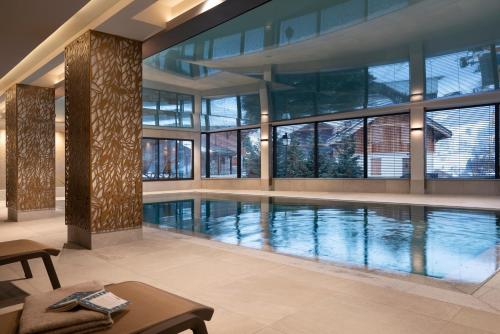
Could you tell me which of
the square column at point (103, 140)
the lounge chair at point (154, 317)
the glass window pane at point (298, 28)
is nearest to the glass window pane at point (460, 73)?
the glass window pane at point (298, 28)

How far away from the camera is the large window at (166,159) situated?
818 inches

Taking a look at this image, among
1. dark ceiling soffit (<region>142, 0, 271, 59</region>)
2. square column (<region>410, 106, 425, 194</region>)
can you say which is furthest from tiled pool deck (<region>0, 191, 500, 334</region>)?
square column (<region>410, 106, 425, 194</region>)

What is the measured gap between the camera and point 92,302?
2061 mm

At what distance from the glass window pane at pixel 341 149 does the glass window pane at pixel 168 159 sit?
8.40 meters

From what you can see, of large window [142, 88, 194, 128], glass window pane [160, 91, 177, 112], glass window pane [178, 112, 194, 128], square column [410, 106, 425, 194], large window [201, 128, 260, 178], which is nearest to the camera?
square column [410, 106, 425, 194]

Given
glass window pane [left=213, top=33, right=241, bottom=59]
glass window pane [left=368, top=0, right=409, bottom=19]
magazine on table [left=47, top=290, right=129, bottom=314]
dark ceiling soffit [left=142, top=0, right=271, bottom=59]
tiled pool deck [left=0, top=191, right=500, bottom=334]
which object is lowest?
tiled pool deck [left=0, top=191, right=500, bottom=334]

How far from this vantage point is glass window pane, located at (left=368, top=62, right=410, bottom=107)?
13758mm

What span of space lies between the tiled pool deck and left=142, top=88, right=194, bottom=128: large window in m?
13.5

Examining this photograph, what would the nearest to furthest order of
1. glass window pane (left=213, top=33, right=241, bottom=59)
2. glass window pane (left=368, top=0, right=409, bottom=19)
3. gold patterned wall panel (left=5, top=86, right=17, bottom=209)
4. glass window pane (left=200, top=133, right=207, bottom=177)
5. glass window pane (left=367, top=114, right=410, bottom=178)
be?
glass window pane (left=368, top=0, right=409, bottom=19) → gold patterned wall panel (left=5, top=86, right=17, bottom=209) → glass window pane (left=213, top=33, right=241, bottom=59) → glass window pane (left=367, top=114, right=410, bottom=178) → glass window pane (left=200, top=133, right=207, bottom=177)

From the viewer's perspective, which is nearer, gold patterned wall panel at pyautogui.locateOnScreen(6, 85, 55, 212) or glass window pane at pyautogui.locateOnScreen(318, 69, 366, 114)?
gold patterned wall panel at pyautogui.locateOnScreen(6, 85, 55, 212)

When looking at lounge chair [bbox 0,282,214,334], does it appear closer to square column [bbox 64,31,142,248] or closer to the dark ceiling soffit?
the dark ceiling soffit

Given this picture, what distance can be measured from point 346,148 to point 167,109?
30.9 ft

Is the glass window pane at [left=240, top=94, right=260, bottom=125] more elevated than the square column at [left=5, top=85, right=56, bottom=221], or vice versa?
the glass window pane at [left=240, top=94, right=260, bottom=125]

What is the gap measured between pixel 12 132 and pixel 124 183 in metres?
5.49
